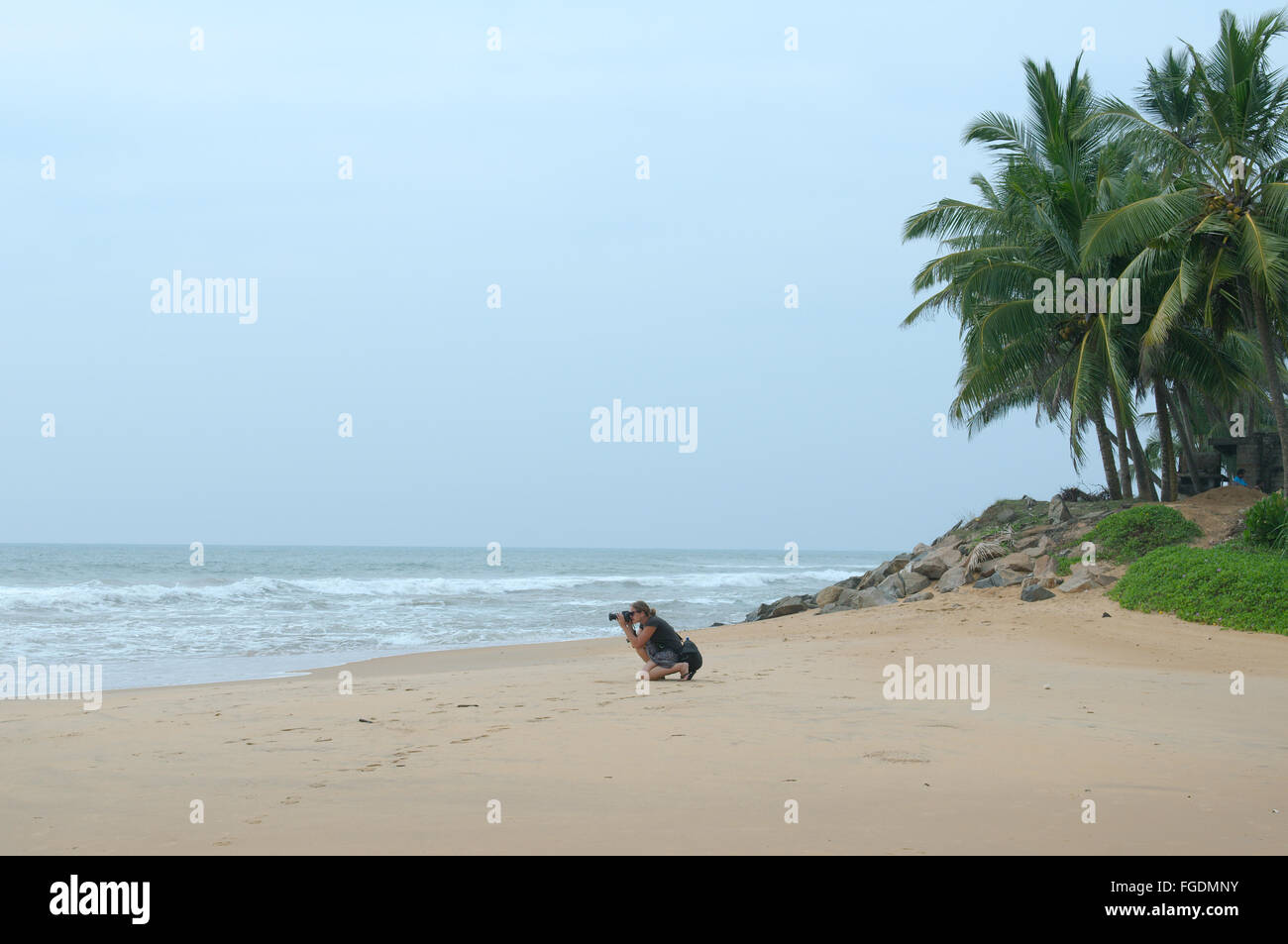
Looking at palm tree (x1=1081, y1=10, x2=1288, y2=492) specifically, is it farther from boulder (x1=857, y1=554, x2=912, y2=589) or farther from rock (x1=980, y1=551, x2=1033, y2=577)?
boulder (x1=857, y1=554, x2=912, y2=589)

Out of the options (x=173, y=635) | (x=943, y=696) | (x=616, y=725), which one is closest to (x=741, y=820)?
(x=616, y=725)

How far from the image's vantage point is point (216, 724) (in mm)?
7742

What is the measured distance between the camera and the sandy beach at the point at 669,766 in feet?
14.7

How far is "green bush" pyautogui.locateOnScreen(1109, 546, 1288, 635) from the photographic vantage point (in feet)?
41.7

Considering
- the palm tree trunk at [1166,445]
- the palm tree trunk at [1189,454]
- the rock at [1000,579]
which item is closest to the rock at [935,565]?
the rock at [1000,579]

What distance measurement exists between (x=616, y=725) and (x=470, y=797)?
2.28m

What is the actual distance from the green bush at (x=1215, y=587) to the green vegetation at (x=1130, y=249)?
384 cm

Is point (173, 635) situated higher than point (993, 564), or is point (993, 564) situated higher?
point (993, 564)

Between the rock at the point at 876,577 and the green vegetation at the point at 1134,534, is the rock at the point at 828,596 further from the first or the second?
the green vegetation at the point at 1134,534

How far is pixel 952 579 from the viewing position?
56.9ft

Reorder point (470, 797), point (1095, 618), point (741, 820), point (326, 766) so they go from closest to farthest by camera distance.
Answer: point (741, 820) < point (470, 797) < point (326, 766) < point (1095, 618)

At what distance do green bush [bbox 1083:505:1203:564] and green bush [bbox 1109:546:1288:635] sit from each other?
1156 mm

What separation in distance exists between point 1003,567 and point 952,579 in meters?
0.92
